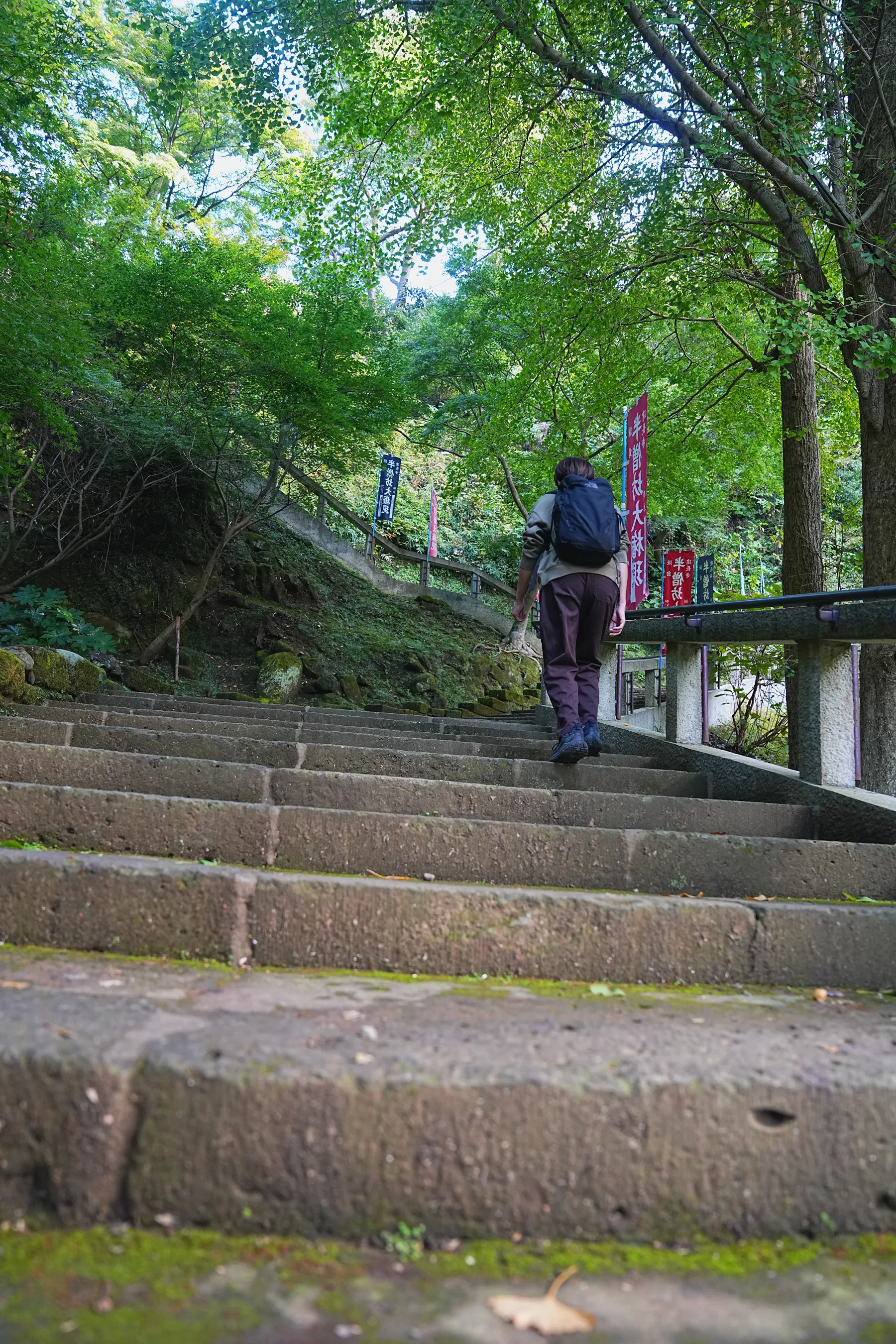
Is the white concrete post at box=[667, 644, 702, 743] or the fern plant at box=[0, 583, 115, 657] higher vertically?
the fern plant at box=[0, 583, 115, 657]

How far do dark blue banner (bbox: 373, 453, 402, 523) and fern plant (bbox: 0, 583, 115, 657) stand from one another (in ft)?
28.5

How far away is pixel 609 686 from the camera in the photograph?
298 inches

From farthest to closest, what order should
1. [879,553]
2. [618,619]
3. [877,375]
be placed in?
[879,553] < [877,375] < [618,619]

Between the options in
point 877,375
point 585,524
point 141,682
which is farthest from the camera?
point 141,682

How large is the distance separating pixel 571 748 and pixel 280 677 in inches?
419

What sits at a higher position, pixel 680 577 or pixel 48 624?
pixel 680 577

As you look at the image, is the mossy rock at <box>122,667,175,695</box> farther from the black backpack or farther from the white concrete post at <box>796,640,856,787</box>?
the white concrete post at <box>796,640,856,787</box>

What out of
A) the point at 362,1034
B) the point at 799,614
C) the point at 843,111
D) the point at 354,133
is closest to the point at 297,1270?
the point at 362,1034

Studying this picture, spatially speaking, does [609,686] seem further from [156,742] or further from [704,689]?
[156,742]

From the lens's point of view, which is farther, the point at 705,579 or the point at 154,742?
the point at 705,579

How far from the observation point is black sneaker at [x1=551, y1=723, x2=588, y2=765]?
4609 mm

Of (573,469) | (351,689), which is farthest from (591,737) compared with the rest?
(351,689)

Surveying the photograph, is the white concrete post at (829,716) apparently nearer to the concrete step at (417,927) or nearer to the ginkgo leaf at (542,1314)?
the concrete step at (417,927)

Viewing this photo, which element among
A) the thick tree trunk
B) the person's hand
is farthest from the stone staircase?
the thick tree trunk
